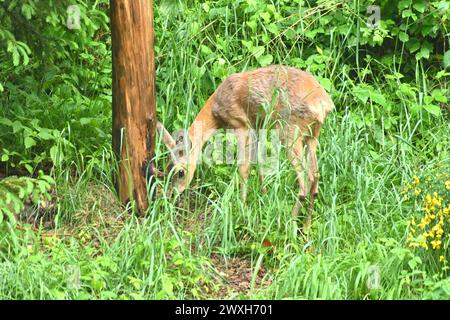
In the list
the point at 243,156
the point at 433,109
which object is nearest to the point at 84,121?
the point at 243,156

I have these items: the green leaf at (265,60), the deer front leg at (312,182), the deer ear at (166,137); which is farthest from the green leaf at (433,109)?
the deer ear at (166,137)

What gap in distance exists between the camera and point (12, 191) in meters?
7.17

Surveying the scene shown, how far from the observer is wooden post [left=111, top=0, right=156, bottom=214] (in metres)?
7.87

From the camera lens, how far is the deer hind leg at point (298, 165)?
799cm

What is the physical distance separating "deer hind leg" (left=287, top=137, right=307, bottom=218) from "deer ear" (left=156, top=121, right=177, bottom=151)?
104 centimetres

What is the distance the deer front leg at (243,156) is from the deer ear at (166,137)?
61 centimetres

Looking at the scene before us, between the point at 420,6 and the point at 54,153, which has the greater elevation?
the point at 420,6

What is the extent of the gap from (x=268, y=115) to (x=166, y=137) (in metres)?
0.92

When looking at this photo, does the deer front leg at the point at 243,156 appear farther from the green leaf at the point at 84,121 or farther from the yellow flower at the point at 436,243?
the yellow flower at the point at 436,243

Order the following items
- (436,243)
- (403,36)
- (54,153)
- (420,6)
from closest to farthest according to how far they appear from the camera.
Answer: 1. (436,243)
2. (54,153)
3. (420,6)
4. (403,36)

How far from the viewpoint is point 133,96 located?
7996mm

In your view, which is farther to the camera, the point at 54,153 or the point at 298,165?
the point at 54,153

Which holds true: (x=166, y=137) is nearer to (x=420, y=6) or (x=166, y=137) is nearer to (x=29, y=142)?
(x=29, y=142)
